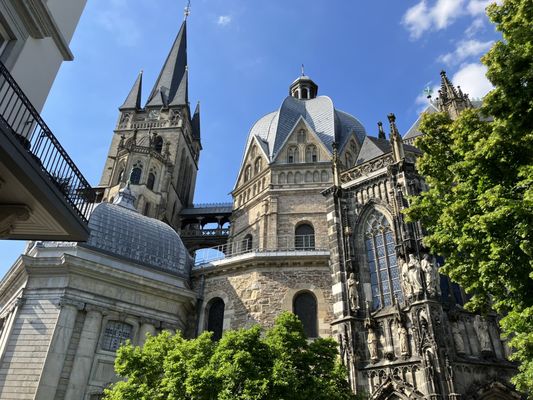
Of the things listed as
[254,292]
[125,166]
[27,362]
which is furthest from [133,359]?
[125,166]

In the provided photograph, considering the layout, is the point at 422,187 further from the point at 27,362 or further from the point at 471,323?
the point at 27,362

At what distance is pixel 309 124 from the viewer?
3447 centimetres

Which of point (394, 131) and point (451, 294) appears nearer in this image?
point (451, 294)

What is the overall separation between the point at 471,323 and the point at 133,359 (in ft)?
37.8

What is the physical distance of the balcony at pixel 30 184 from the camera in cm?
617

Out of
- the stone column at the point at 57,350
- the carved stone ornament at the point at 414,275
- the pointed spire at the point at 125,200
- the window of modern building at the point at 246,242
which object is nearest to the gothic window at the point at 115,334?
the stone column at the point at 57,350

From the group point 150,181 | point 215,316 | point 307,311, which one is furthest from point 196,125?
point 307,311

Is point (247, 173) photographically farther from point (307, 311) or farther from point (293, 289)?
point (307, 311)

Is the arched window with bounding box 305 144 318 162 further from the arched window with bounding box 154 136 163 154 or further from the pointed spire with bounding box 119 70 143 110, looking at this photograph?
the pointed spire with bounding box 119 70 143 110

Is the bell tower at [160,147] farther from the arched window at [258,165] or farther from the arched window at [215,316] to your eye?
the arched window at [215,316]

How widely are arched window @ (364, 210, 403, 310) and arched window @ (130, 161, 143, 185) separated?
25774 mm

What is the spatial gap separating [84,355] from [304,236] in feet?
47.7

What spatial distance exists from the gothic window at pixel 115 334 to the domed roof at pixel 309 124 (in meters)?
16.2

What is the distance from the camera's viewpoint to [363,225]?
63.2 feet
